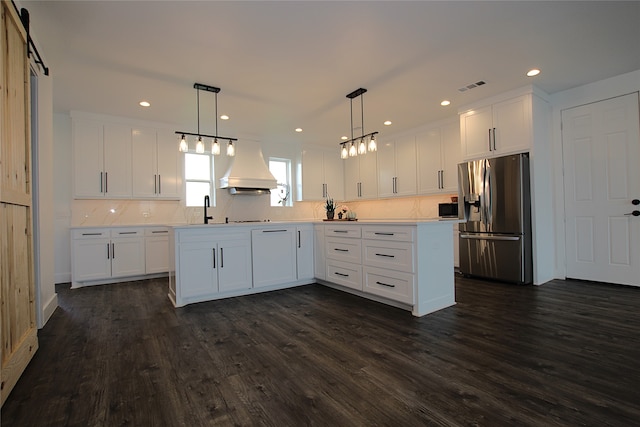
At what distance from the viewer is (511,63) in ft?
10.9

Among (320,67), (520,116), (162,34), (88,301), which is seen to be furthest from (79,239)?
(520,116)

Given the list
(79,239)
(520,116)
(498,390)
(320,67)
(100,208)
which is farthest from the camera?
(100,208)

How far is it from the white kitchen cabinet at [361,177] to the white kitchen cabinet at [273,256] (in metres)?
3.18

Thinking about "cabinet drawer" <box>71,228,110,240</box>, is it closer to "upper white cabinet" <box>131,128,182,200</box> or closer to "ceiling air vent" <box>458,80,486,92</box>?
"upper white cabinet" <box>131,128,182,200</box>

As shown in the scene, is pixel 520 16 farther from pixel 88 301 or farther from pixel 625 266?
pixel 88 301

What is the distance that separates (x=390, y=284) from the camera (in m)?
3.11

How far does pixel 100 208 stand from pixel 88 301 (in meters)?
1.89

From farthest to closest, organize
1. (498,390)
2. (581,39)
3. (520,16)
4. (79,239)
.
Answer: (79,239), (581,39), (520,16), (498,390)

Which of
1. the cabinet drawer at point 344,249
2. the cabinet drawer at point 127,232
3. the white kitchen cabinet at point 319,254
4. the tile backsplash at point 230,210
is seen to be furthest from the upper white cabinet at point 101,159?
the cabinet drawer at point 344,249

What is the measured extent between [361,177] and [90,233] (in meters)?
5.16

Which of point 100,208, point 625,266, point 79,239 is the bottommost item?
point 625,266

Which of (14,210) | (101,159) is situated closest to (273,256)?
(14,210)

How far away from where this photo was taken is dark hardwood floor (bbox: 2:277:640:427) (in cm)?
151

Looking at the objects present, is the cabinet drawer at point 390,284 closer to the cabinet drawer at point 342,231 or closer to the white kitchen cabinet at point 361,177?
the cabinet drawer at point 342,231
